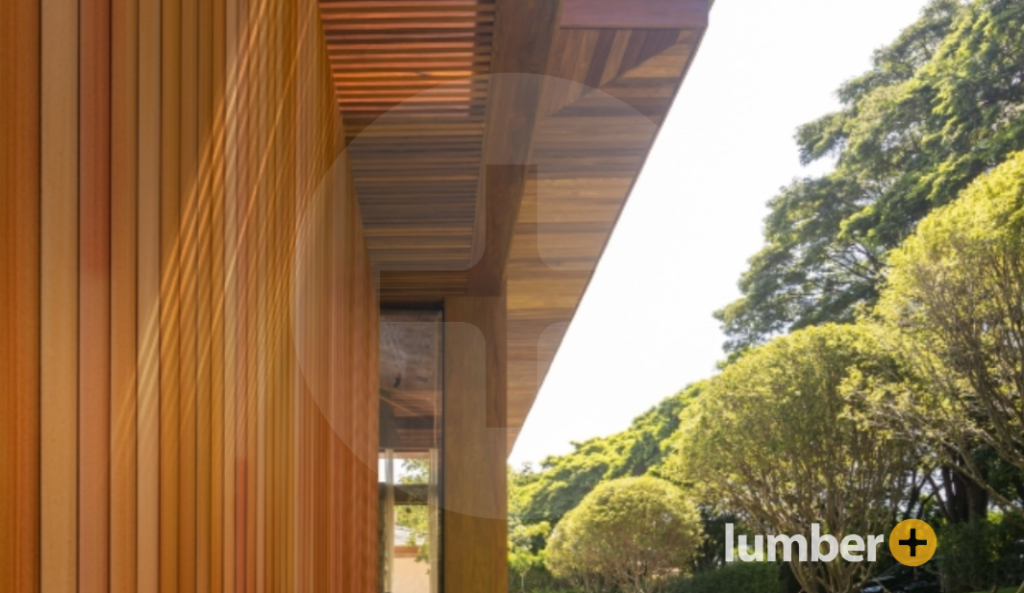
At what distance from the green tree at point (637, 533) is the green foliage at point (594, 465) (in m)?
3.18

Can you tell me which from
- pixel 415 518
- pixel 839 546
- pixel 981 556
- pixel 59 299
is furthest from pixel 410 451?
pixel 981 556

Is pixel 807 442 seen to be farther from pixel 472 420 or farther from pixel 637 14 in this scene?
pixel 637 14

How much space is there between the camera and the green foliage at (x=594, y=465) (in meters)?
18.2

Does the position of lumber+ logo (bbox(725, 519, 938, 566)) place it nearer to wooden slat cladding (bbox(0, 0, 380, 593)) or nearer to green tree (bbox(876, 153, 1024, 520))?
green tree (bbox(876, 153, 1024, 520))

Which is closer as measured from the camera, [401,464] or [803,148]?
[401,464]

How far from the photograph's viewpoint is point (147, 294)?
2.29 feet

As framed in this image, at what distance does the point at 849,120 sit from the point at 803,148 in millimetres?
871

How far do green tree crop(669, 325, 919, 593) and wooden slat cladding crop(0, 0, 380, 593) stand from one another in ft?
39.2

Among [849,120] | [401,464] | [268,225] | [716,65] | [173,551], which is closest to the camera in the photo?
[173,551]

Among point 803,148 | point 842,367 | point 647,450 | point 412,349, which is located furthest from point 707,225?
point 412,349

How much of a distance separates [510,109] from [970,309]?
9.67m

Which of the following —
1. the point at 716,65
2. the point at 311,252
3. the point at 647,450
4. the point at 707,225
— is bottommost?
the point at 647,450

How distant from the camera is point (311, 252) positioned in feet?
5.31

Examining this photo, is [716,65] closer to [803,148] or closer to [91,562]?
[803,148]
